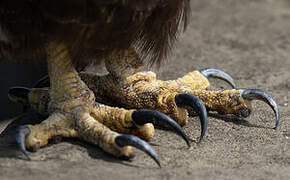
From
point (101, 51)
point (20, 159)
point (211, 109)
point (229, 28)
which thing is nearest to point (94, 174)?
point (20, 159)

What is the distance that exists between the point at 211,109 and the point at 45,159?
906mm

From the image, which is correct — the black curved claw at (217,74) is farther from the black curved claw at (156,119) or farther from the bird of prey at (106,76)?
the black curved claw at (156,119)

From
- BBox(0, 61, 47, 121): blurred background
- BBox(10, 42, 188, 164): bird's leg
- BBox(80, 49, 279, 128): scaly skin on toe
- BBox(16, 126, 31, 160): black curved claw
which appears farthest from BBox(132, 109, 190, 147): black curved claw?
BBox(0, 61, 47, 121): blurred background

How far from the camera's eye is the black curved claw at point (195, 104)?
2.24 metres

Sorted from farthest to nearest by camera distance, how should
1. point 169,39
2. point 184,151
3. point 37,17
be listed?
point 169,39 < point 184,151 < point 37,17

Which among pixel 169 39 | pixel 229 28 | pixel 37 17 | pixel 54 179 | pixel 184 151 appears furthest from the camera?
pixel 229 28

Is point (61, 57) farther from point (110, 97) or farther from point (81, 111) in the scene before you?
point (110, 97)

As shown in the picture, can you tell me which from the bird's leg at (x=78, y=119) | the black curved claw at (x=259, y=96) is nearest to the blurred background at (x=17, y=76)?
the bird's leg at (x=78, y=119)

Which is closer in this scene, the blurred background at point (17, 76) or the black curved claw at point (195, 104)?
the black curved claw at point (195, 104)

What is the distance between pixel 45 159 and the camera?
204cm

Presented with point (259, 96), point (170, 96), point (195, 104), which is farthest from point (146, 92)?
point (259, 96)

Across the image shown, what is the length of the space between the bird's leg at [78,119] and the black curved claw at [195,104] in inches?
5.3

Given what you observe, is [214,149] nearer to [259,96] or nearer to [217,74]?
[259,96]

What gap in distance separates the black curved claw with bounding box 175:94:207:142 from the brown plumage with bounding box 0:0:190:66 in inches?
12.2
